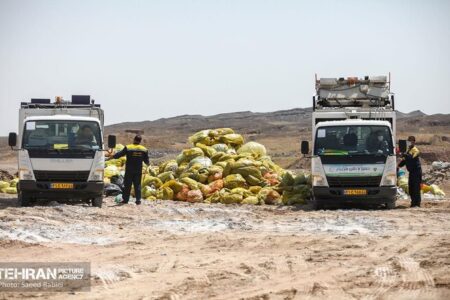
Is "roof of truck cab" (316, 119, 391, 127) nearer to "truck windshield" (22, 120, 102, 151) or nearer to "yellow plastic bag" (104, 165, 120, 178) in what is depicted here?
"truck windshield" (22, 120, 102, 151)

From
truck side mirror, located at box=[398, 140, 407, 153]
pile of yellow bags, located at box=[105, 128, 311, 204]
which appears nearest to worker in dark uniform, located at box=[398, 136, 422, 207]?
truck side mirror, located at box=[398, 140, 407, 153]

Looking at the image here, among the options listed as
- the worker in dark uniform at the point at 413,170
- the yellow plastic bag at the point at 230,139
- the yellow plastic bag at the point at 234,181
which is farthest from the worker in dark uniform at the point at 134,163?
the worker in dark uniform at the point at 413,170

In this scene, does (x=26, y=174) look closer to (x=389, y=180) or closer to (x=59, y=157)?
(x=59, y=157)

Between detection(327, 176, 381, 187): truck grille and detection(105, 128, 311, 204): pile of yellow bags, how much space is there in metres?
2.08

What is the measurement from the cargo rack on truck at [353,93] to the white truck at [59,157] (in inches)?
225

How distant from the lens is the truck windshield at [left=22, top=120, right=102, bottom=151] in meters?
17.1

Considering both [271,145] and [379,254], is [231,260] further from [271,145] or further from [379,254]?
[271,145]

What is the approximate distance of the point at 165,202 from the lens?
19234 mm

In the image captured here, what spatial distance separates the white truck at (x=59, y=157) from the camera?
666 inches

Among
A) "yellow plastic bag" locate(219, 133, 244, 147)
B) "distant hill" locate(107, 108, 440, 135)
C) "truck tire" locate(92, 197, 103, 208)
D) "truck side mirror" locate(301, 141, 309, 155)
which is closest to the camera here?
"truck tire" locate(92, 197, 103, 208)

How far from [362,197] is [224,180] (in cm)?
424

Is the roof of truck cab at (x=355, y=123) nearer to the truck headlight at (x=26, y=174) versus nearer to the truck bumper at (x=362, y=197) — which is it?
the truck bumper at (x=362, y=197)

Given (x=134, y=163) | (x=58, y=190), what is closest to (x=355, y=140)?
(x=134, y=163)

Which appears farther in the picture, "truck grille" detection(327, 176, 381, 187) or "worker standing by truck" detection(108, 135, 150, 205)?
"worker standing by truck" detection(108, 135, 150, 205)
